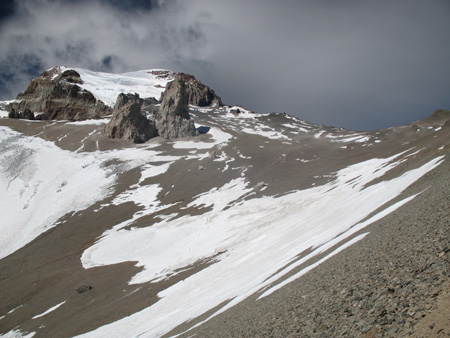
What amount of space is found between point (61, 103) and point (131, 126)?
72.0 m

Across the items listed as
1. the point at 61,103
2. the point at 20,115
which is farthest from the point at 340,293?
the point at 61,103

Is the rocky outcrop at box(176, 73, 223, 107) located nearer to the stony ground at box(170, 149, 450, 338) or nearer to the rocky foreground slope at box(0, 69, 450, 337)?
the rocky foreground slope at box(0, 69, 450, 337)

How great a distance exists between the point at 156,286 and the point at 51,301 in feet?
45.9

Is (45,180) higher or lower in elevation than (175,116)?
lower

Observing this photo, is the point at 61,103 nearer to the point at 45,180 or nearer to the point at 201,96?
the point at 201,96

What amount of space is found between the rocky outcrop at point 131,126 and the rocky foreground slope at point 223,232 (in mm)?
2148

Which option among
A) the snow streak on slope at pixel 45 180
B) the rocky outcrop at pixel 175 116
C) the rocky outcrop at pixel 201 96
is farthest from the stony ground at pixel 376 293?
the rocky outcrop at pixel 201 96

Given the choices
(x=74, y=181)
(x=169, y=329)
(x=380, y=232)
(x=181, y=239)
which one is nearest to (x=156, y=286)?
(x=181, y=239)

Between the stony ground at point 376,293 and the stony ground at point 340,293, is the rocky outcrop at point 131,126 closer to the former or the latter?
the stony ground at point 340,293

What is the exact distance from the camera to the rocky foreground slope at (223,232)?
9.07 m

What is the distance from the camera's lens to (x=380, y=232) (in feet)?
45.1

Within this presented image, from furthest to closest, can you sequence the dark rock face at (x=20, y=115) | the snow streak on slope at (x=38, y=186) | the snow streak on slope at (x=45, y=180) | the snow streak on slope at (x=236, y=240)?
the dark rock face at (x=20, y=115)
the snow streak on slope at (x=45, y=180)
the snow streak on slope at (x=38, y=186)
the snow streak on slope at (x=236, y=240)

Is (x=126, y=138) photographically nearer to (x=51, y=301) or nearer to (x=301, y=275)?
(x=51, y=301)

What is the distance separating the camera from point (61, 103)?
15838cm
